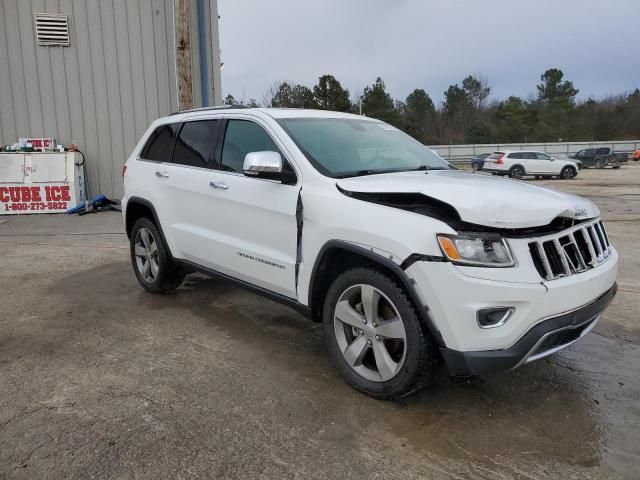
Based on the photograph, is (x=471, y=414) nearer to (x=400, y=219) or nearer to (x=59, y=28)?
(x=400, y=219)

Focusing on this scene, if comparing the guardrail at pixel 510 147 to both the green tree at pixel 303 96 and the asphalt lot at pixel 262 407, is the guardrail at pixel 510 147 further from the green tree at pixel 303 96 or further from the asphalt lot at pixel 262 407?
the asphalt lot at pixel 262 407

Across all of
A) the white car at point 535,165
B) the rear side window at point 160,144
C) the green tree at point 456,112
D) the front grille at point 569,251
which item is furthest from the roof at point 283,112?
the green tree at point 456,112

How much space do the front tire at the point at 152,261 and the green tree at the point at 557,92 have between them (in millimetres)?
76276

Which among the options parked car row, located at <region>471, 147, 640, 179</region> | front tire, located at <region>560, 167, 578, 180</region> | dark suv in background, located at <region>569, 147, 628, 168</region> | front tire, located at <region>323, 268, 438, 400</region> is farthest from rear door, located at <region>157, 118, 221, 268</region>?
dark suv in background, located at <region>569, 147, 628, 168</region>

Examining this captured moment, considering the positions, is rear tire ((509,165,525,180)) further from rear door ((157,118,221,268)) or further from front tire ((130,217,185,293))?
rear door ((157,118,221,268))

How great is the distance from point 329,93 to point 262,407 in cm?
5487

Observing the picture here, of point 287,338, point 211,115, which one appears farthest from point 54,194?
point 287,338

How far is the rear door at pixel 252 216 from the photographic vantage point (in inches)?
140

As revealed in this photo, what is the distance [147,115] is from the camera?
12.6 meters

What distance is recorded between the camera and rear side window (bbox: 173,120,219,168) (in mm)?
4398

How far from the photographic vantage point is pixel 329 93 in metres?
55.5

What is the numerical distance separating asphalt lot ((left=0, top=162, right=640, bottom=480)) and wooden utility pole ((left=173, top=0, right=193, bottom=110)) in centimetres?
644

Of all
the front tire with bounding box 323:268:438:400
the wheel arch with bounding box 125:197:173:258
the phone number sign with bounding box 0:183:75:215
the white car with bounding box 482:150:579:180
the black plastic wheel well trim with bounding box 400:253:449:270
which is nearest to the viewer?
the black plastic wheel well trim with bounding box 400:253:449:270

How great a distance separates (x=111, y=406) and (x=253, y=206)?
1.57 metres
